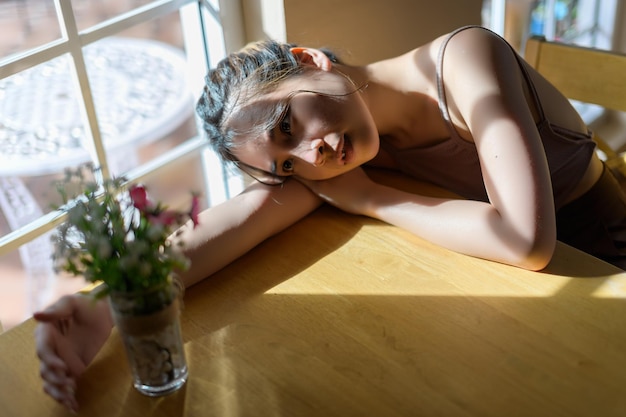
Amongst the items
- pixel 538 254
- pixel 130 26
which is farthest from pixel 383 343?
pixel 130 26

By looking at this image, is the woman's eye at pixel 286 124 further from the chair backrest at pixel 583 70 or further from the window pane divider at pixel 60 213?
the chair backrest at pixel 583 70

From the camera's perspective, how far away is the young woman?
1.13 m

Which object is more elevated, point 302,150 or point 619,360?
point 302,150

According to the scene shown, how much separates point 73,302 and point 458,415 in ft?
1.68

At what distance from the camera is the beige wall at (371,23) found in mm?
1543

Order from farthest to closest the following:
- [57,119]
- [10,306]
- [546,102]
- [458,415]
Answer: [10,306] < [57,119] < [546,102] < [458,415]

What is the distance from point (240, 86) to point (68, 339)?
1.64ft

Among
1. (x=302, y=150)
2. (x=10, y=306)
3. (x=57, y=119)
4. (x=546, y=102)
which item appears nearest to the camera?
(x=302, y=150)

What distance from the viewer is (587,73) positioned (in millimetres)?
1607

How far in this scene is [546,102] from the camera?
140 centimetres

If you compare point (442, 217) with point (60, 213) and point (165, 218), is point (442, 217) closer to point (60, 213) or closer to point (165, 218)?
point (165, 218)

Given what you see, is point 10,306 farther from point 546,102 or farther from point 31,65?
point 546,102

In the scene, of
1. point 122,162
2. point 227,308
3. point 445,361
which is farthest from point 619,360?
point 122,162

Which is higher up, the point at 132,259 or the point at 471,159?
the point at 132,259
